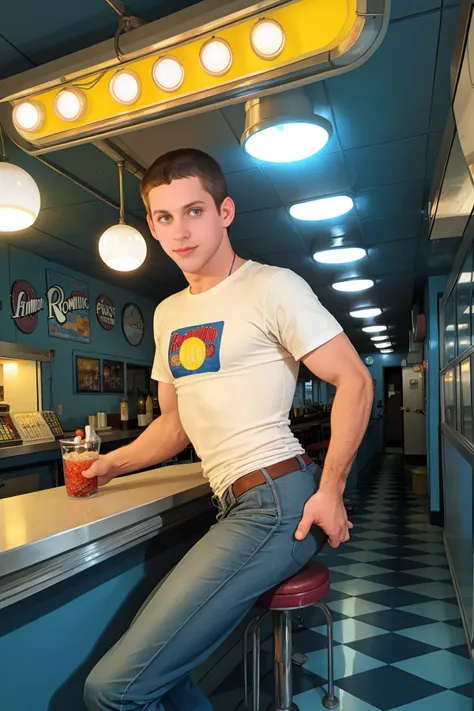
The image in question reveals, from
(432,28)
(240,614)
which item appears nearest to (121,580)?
(240,614)

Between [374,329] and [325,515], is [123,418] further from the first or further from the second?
[374,329]

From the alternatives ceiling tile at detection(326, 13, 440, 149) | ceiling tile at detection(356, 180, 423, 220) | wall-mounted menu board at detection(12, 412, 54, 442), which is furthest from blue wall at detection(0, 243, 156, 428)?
ceiling tile at detection(326, 13, 440, 149)

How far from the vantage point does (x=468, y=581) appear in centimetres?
276

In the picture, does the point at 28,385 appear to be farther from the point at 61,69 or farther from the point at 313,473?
the point at 313,473

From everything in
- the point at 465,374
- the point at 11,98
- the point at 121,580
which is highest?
the point at 11,98

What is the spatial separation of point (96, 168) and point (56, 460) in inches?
89.4

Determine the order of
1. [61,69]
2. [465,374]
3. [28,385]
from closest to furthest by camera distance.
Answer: [61,69] < [465,374] < [28,385]

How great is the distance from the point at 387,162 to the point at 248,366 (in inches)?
99.1

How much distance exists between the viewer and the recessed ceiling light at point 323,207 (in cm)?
385

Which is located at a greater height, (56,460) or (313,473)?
(313,473)

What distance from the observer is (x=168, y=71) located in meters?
1.68

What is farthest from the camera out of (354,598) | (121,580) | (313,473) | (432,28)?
(354,598)

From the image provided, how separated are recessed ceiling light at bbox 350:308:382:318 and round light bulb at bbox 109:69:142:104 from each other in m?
7.37

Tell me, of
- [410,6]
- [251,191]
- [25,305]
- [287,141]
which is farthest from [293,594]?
[25,305]
